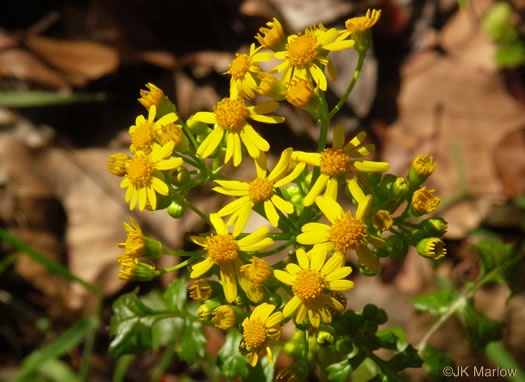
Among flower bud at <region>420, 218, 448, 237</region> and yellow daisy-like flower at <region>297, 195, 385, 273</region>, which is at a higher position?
yellow daisy-like flower at <region>297, 195, 385, 273</region>

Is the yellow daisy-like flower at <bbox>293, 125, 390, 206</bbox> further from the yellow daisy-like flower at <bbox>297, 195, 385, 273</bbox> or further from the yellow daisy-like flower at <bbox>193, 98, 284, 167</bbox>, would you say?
the yellow daisy-like flower at <bbox>193, 98, 284, 167</bbox>

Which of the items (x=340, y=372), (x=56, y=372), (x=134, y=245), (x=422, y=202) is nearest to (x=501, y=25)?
(x=422, y=202)

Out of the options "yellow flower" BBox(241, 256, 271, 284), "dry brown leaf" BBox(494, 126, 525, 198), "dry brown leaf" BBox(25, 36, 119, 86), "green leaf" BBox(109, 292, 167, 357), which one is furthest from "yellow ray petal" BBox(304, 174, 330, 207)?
"dry brown leaf" BBox(25, 36, 119, 86)

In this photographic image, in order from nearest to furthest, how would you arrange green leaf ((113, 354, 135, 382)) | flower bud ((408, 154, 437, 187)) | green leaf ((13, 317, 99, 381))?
1. flower bud ((408, 154, 437, 187))
2. green leaf ((13, 317, 99, 381))
3. green leaf ((113, 354, 135, 382))

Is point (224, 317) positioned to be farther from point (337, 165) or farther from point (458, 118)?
point (458, 118)

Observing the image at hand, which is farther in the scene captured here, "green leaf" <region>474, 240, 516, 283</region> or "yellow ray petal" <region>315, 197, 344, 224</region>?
"green leaf" <region>474, 240, 516, 283</region>

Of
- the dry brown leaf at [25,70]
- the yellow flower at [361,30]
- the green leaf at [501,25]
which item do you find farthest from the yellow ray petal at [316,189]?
the green leaf at [501,25]

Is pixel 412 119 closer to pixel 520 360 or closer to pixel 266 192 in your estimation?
pixel 520 360

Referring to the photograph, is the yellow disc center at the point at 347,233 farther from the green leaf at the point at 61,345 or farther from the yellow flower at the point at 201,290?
the green leaf at the point at 61,345

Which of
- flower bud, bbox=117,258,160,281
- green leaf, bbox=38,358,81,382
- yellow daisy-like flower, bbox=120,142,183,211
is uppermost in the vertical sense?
yellow daisy-like flower, bbox=120,142,183,211
